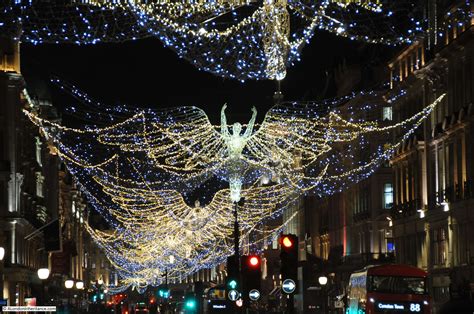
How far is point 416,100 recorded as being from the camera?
6850 cm

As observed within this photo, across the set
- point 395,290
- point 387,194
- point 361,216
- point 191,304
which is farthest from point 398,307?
point 361,216

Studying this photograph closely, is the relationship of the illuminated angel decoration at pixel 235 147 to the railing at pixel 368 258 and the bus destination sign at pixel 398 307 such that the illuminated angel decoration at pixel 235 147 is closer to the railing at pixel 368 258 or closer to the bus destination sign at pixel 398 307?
the bus destination sign at pixel 398 307

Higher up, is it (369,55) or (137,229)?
(369,55)

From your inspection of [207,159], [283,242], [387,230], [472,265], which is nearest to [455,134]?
[472,265]

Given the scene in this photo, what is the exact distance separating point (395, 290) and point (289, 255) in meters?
20.2

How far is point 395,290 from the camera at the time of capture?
41125 millimetres

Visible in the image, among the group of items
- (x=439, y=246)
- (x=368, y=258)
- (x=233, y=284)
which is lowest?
(x=233, y=284)

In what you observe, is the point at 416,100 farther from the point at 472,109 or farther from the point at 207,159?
the point at 207,159

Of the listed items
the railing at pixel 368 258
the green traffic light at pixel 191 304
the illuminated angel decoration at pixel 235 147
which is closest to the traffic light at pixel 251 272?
the illuminated angel decoration at pixel 235 147

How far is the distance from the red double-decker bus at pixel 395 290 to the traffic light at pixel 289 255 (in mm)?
19110

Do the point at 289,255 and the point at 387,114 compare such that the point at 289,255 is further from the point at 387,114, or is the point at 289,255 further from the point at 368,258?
the point at 387,114

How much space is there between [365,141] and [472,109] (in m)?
29.2

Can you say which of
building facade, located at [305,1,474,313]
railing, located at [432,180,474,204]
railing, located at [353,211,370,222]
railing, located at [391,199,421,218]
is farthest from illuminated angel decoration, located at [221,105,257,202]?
railing, located at [353,211,370,222]

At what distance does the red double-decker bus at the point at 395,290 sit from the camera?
40.7 m
